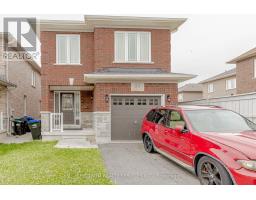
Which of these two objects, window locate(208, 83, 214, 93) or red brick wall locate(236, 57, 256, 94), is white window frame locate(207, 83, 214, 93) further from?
red brick wall locate(236, 57, 256, 94)

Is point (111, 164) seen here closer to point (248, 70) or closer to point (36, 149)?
point (36, 149)

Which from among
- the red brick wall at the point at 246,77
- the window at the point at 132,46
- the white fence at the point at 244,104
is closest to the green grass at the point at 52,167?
the white fence at the point at 244,104

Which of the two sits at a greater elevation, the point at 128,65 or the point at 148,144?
the point at 128,65

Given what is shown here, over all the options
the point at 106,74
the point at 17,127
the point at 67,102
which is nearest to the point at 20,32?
the point at 67,102

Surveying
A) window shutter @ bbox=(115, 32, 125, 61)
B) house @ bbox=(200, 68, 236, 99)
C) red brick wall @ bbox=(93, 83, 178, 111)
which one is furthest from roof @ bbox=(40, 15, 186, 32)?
house @ bbox=(200, 68, 236, 99)

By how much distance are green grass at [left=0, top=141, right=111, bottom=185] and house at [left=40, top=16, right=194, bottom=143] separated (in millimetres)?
2737

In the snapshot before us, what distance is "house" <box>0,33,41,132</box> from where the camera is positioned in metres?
13.2

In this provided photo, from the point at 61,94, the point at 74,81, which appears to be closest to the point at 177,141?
the point at 74,81

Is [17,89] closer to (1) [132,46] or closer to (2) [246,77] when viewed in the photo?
(1) [132,46]

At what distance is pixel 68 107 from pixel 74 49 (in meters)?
3.46

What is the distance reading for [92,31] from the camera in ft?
40.2

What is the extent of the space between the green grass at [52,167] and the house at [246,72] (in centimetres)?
1685

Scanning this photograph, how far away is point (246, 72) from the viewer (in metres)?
20.2

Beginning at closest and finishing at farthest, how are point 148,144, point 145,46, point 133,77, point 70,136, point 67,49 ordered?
point 148,144, point 133,77, point 70,136, point 145,46, point 67,49
